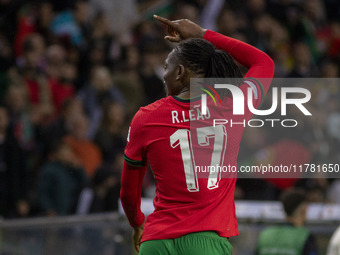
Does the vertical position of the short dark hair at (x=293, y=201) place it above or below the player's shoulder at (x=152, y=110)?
below

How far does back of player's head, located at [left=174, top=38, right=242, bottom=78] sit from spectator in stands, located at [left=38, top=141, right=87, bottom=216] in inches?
165

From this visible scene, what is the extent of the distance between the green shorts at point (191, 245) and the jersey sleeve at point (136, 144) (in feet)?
1.29

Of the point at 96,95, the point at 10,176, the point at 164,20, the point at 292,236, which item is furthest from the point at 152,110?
the point at 96,95

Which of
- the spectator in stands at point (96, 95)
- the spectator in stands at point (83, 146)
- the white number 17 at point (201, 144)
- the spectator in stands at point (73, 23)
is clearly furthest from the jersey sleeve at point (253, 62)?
the spectator in stands at point (73, 23)

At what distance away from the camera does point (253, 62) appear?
339 cm

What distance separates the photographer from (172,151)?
319 centimetres

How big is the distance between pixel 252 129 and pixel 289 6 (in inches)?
185

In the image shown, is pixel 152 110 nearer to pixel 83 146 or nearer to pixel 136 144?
pixel 136 144

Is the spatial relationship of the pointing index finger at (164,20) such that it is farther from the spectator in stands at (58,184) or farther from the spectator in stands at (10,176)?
the spectator in stands at (10,176)

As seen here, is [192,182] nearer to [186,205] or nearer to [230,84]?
[186,205]

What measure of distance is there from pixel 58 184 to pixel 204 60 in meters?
4.27

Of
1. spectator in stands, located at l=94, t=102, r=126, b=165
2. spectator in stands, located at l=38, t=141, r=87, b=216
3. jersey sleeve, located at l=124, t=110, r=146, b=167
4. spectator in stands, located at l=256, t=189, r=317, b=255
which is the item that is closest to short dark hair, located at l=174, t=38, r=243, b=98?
jersey sleeve, located at l=124, t=110, r=146, b=167

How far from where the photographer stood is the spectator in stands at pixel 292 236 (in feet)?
16.9

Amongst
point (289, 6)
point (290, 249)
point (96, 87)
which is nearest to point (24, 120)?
point (96, 87)
